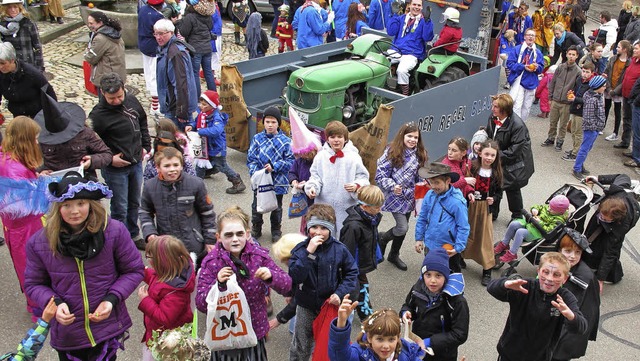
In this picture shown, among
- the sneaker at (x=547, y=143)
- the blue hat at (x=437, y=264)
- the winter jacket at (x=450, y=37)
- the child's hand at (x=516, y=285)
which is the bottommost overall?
the sneaker at (x=547, y=143)

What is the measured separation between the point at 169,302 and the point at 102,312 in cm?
41

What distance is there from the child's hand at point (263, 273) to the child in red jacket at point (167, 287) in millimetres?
500

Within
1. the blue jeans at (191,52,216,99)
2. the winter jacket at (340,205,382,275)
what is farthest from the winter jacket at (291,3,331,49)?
the winter jacket at (340,205,382,275)

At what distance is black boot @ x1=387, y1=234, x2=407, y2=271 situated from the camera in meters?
6.53

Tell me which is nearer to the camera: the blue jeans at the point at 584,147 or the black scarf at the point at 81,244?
the black scarf at the point at 81,244

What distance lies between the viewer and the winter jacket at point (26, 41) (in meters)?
8.59

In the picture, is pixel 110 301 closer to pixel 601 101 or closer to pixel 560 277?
pixel 560 277

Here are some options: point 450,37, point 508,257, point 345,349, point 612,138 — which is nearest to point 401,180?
point 508,257

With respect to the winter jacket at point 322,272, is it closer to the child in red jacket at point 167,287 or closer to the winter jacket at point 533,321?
the child in red jacket at point 167,287

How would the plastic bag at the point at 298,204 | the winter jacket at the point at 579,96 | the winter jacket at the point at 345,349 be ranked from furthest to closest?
the winter jacket at the point at 579,96, the plastic bag at the point at 298,204, the winter jacket at the point at 345,349

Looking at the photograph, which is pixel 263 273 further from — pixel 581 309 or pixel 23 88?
pixel 23 88

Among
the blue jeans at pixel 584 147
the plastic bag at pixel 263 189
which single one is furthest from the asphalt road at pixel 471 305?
the blue jeans at pixel 584 147

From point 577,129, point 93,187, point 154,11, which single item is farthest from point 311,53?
point 93,187

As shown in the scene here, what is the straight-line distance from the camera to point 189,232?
201 inches
